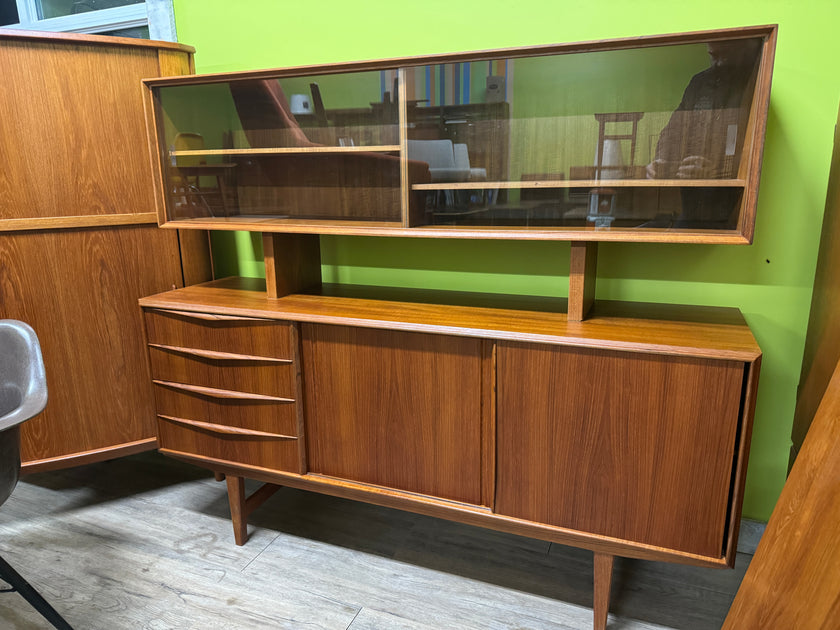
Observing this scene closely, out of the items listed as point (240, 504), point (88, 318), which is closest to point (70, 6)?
point (88, 318)

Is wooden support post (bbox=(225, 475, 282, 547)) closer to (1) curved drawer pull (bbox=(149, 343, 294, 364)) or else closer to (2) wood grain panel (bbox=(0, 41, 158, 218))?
(1) curved drawer pull (bbox=(149, 343, 294, 364))

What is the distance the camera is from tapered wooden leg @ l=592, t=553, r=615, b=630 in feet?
4.91

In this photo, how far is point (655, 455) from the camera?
4.46 ft

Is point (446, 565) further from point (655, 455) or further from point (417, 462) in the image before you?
point (655, 455)

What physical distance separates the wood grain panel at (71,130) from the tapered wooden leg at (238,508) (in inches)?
39.1

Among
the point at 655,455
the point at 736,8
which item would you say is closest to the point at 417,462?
the point at 655,455

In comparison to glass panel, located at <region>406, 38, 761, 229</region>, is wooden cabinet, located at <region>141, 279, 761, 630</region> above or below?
below

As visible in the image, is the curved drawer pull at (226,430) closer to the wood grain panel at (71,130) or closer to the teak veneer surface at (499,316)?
the teak veneer surface at (499,316)

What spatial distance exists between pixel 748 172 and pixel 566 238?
16.3 inches

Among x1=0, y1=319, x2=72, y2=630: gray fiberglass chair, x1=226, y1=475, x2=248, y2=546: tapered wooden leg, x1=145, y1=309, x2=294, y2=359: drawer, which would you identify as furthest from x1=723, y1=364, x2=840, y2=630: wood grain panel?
x1=0, y1=319, x2=72, y2=630: gray fiberglass chair

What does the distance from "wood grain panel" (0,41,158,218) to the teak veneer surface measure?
438mm

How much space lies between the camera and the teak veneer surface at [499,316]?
135 centimetres

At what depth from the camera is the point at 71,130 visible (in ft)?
6.11

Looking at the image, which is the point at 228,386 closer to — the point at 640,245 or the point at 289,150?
the point at 289,150
